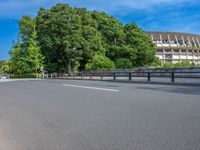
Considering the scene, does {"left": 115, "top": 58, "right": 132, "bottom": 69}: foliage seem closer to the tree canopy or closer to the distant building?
the tree canopy

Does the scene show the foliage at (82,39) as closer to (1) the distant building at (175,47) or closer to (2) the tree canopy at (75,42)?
(2) the tree canopy at (75,42)

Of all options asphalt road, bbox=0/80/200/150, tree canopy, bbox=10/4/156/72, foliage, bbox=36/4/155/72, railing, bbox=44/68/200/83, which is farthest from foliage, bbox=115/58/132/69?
asphalt road, bbox=0/80/200/150

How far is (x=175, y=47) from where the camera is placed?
120250 mm

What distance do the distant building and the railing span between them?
8255cm

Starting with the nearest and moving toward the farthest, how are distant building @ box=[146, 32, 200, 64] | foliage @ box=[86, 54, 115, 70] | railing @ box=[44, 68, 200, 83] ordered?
railing @ box=[44, 68, 200, 83] < foliage @ box=[86, 54, 115, 70] < distant building @ box=[146, 32, 200, 64]

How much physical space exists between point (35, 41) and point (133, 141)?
175ft

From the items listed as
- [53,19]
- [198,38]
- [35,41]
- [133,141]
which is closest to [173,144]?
[133,141]

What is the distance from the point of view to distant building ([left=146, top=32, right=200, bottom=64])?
118m

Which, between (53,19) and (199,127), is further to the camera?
(53,19)

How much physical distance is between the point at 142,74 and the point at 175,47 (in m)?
104

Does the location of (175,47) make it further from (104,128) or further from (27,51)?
(104,128)

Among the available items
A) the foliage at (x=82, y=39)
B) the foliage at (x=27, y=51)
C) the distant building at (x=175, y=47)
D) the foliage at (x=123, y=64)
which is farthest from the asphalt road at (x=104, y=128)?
the distant building at (x=175, y=47)

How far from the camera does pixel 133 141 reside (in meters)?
4.36

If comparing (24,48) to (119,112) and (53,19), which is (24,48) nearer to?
(53,19)
